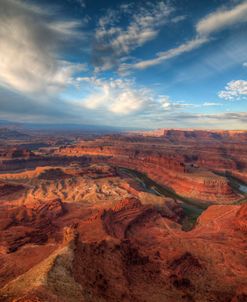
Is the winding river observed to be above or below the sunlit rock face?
below

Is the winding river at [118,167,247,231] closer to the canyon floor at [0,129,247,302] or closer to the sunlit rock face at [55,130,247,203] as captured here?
the canyon floor at [0,129,247,302]

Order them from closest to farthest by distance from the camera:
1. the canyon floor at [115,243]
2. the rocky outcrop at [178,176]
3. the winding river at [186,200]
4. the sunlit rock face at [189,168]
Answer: the canyon floor at [115,243] → the winding river at [186,200] → the rocky outcrop at [178,176] → the sunlit rock face at [189,168]

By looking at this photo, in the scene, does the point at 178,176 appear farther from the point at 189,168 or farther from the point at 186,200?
the point at 186,200

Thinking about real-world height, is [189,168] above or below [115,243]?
below

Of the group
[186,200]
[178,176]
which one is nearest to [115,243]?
[186,200]

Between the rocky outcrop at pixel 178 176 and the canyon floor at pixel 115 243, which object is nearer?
the canyon floor at pixel 115 243

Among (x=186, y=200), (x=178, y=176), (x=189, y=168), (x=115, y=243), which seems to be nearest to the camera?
(x=115, y=243)

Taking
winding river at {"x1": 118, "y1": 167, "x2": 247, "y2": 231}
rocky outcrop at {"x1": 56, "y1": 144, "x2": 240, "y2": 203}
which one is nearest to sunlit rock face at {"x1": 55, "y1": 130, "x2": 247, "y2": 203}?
rocky outcrop at {"x1": 56, "y1": 144, "x2": 240, "y2": 203}

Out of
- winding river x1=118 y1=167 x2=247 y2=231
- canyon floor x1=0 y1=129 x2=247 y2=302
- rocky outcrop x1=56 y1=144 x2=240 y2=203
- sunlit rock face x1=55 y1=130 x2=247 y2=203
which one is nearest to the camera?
canyon floor x1=0 y1=129 x2=247 y2=302

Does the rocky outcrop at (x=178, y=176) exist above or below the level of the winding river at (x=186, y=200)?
above

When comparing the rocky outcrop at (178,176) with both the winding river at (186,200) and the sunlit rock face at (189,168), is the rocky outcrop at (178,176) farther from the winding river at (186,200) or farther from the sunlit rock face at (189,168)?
the winding river at (186,200)

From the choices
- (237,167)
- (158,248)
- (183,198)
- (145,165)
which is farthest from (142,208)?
(237,167)

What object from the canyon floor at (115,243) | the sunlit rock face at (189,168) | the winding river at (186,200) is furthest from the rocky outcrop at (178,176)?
the winding river at (186,200)
